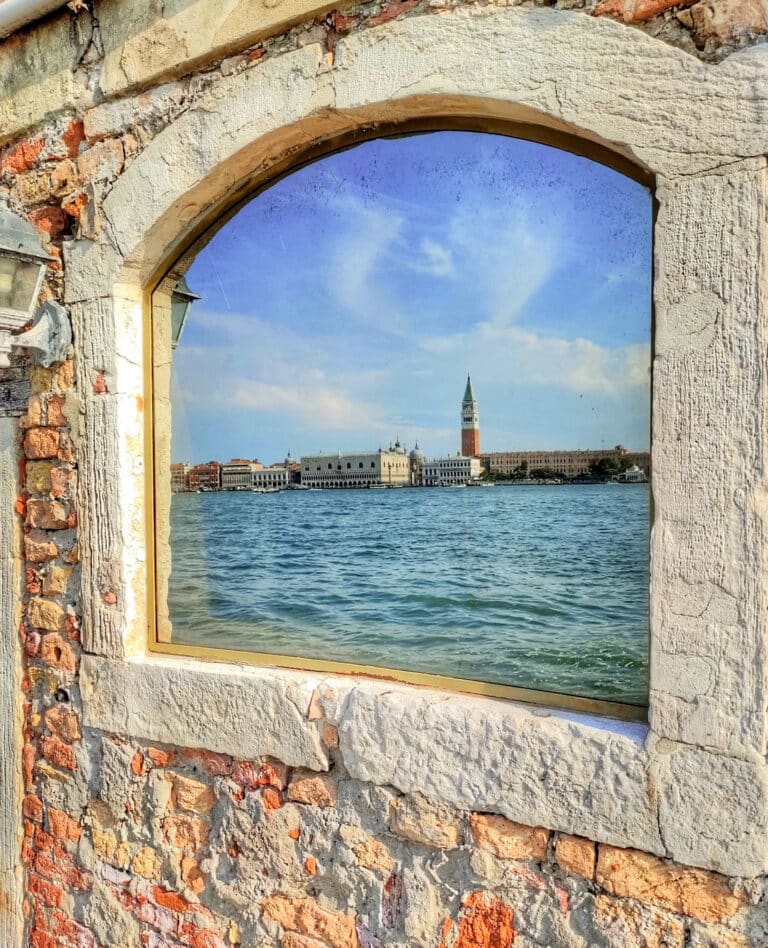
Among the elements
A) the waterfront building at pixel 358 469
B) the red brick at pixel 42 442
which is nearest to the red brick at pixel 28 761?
the red brick at pixel 42 442

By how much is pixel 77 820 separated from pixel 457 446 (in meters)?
1.89

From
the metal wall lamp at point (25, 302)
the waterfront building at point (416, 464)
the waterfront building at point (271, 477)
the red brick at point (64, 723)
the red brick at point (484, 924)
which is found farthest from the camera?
the red brick at point (64, 723)

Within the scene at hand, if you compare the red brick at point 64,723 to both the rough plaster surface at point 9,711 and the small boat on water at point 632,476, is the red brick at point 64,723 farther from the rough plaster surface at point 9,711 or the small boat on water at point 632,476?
the small boat on water at point 632,476


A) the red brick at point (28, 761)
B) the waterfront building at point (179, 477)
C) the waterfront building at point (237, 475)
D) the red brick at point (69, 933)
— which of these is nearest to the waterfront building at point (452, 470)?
the waterfront building at point (237, 475)

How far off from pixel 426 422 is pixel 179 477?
0.97m

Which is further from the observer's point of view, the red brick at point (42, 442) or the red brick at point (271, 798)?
the red brick at point (42, 442)

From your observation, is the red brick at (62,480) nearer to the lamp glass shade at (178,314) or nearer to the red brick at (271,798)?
the lamp glass shade at (178,314)

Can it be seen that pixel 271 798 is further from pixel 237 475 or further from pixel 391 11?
pixel 391 11

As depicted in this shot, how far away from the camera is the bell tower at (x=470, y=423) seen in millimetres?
2057

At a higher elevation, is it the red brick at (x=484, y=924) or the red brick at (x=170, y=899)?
the red brick at (x=484, y=924)

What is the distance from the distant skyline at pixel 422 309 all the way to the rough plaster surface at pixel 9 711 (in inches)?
25.6

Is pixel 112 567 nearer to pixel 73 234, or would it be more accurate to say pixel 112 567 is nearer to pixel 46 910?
pixel 73 234

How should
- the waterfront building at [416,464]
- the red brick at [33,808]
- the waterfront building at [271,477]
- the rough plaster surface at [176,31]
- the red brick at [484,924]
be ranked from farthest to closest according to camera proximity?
the red brick at [33,808]
the waterfront building at [271,477]
the waterfront building at [416,464]
the rough plaster surface at [176,31]
the red brick at [484,924]

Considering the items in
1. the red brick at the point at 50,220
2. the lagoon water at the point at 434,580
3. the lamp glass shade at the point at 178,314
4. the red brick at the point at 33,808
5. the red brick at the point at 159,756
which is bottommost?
the red brick at the point at 33,808
